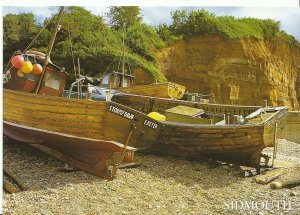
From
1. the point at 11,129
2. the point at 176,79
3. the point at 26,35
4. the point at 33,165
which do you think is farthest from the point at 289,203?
the point at 176,79

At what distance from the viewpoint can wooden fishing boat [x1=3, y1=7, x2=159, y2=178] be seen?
303 inches

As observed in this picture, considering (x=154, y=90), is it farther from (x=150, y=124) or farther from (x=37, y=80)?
(x=150, y=124)

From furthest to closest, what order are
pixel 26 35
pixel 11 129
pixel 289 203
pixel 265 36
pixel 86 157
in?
pixel 265 36, pixel 26 35, pixel 11 129, pixel 86 157, pixel 289 203

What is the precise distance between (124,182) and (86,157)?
0.95m

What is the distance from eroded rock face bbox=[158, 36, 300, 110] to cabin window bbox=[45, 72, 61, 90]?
39.6 ft

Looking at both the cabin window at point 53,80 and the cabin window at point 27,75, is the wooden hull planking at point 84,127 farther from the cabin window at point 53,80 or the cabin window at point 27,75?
the cabin window at point 53,80

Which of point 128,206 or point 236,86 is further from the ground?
point 236,86

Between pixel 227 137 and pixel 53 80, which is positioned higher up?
pixel 53 80

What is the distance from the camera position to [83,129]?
7750 millimetres

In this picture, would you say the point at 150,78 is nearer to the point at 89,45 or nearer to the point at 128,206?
the point at 89,45

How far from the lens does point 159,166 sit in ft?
29.4

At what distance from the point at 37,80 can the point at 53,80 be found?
0.38 meters

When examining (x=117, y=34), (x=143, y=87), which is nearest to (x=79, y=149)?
(x=143, y=87)

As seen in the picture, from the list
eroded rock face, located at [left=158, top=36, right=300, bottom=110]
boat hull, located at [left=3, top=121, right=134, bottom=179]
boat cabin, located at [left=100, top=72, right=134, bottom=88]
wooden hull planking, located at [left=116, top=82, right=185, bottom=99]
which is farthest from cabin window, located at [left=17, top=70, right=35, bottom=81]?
eroded rock face, located at [left=158, top=36, right=300, bottom=110]
